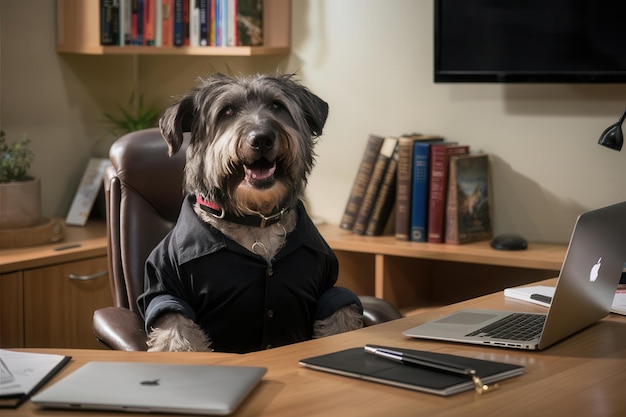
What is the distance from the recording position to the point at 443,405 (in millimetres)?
1489

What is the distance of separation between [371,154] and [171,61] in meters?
1.10

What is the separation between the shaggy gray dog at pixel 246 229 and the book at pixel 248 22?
Answer: 1.42 metres

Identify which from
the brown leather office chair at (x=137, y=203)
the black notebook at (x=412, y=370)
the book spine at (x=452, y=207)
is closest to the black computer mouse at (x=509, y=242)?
the book spine at (x=452, y=207)

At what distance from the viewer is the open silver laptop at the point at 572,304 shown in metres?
1.77

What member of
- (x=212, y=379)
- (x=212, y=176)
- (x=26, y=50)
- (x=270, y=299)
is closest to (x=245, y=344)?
(x=270, y=299)

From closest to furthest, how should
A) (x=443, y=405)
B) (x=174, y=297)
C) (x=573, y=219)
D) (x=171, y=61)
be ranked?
(x=443, y=405) → (x=174, y=297) → (x=573, y=219) → (x=171, y=61)

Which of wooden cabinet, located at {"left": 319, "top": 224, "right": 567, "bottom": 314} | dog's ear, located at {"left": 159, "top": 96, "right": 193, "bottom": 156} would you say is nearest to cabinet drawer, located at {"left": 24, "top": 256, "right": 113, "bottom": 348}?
wooden cabinet, located at {"left": 319, "top": 224, "right": 567, "bottom": 314}

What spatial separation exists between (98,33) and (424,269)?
1540 millimetres

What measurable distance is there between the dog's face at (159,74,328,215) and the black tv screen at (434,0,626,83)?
1.17 meters

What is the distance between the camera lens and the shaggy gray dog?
2.23 meters

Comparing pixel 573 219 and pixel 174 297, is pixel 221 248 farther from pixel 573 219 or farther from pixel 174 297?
pixel 573 219

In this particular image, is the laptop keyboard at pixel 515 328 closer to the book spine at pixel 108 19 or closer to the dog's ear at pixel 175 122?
the dog's ear at pixel 175 122

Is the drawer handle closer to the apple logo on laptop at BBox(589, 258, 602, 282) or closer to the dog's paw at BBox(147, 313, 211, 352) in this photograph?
the dog's paw at BBox(147, 313, 211, 352)

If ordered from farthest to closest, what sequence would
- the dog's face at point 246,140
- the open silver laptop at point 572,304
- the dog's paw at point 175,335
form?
the dog's face at point 246,140
the dog's paw at point 175,335
the open silver laptop at point 572,304
